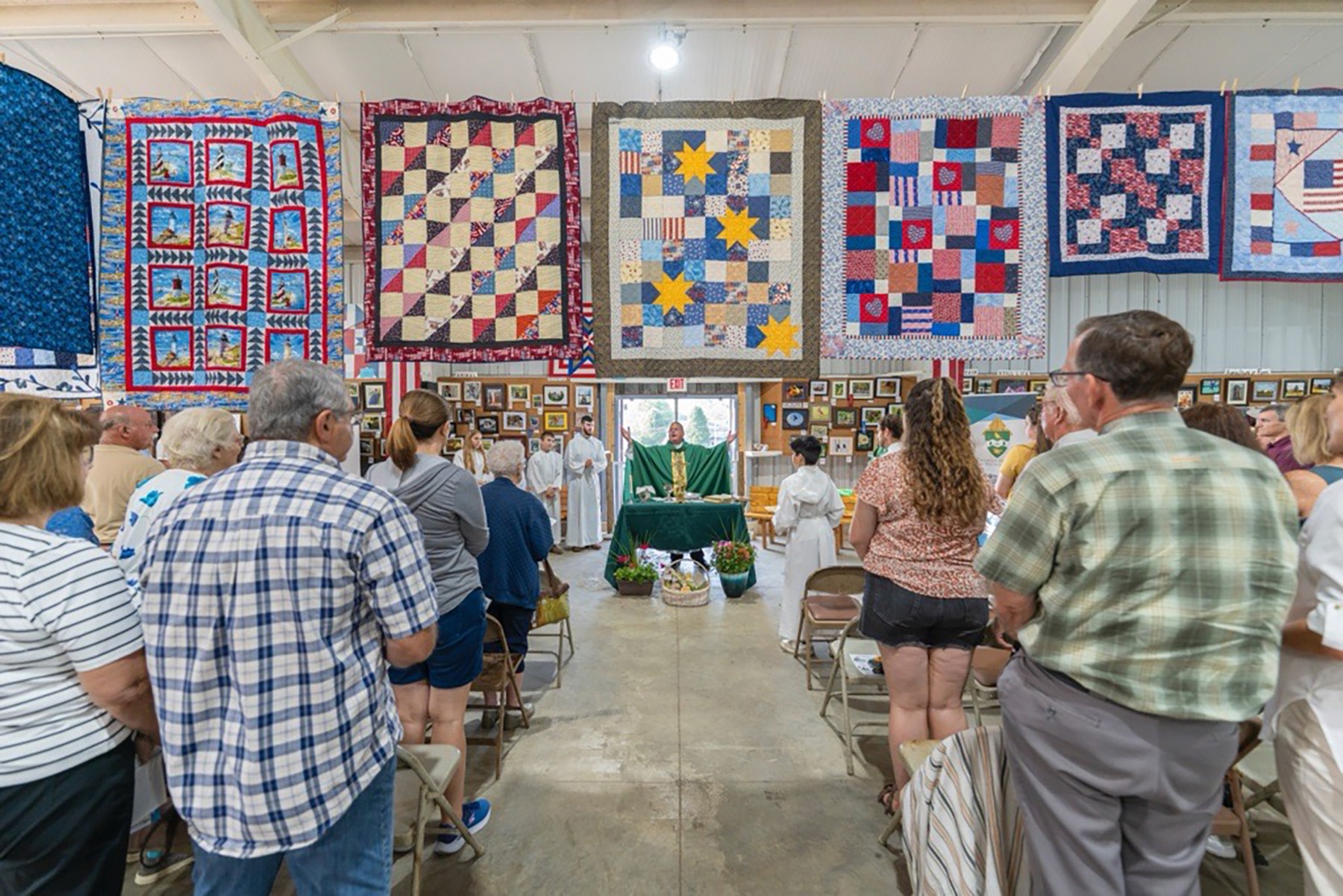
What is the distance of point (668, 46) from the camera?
3041 millimetres

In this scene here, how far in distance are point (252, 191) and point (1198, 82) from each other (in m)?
Answer: 5.92

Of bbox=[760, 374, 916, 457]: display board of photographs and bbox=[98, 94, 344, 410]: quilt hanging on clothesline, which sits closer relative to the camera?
bbox=[98, 94, 344, 410]: quilt hanging on clothesline

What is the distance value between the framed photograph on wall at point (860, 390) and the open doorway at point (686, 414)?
197 centimetres

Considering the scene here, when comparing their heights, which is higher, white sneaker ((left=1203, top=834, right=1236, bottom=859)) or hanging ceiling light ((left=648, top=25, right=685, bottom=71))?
hanging ceiling light ((left=648, top=25, right=685, bottom=71))

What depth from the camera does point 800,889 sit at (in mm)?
2123

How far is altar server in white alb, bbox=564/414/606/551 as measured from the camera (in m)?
8.53

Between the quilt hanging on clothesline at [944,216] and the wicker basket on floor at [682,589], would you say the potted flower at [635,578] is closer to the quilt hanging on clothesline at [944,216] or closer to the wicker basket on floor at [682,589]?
the wicker basket on floor at [682,589]

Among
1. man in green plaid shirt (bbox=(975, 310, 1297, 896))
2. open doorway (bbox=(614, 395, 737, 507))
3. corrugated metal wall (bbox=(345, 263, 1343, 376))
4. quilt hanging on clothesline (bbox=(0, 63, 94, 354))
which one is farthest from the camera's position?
open doorway (bbox=(614, 395, 737, 507))

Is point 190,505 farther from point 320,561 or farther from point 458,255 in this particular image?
point 458,255

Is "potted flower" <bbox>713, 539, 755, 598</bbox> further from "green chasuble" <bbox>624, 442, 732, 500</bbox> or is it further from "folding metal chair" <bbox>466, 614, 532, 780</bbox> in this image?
"folding metal chair" <bbox>466, 614, 532, 780</bbox>

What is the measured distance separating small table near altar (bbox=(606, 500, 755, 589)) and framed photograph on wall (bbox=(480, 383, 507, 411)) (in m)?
4.21

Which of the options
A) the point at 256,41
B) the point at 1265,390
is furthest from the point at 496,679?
the point at 1265,390

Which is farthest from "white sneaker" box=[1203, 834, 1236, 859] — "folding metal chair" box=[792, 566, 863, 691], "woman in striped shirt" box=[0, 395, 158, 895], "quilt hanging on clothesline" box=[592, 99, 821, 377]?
"woman in striped shirt" box=[0, 395, 158, 895]

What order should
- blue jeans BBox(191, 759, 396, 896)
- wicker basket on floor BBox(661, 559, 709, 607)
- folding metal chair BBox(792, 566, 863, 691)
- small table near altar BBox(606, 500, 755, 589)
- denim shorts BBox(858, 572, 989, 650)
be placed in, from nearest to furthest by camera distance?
blue jeans BBox(191, 759, 396, 896) < denim shorts BBox(858, 572, 989, 650) < folding metal chair BBox(792, 566, 863, 691) < wicker basket on floor BBox(661, 559, 709, 607) < small table near altar BBox(606, 500, 755, 589)
